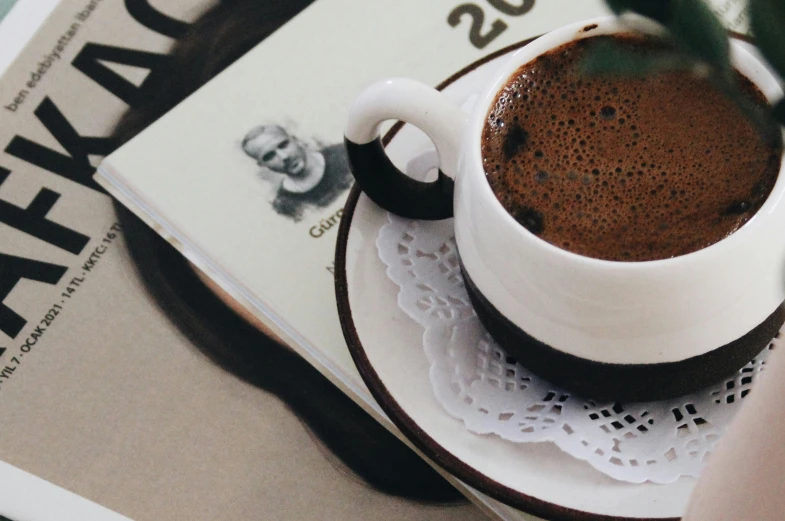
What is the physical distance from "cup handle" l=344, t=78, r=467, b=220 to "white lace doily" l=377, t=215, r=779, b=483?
35 millimetres

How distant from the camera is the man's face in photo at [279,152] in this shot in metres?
0.60

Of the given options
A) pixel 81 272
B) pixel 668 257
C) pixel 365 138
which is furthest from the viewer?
pixel 81 272

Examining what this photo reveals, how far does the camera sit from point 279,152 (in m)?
0.61

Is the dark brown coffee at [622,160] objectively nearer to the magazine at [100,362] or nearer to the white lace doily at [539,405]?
the white lace doily at [539,405]

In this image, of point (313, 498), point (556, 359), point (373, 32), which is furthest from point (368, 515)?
point (373, 32)

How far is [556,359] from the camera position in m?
0.38

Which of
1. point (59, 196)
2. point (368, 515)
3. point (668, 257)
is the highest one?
point (668, 257)

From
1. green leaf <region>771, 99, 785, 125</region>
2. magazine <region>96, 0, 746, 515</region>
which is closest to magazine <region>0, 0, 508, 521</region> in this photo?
magazine <region>96, 0, 746, 515</region>

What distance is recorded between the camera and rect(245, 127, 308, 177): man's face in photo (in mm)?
→ 603

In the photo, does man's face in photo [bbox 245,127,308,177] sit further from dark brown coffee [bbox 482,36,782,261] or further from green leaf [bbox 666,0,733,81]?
green leaf [bbox 666,0,733,81]

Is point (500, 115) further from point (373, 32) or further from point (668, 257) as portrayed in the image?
point (373, 32)

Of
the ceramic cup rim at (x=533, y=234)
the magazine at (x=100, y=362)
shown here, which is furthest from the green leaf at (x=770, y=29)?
the magazine at (x=100, y=362)

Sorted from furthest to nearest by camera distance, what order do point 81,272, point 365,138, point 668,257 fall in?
1. point 81,272
2. point 365,138
3. point 668,257

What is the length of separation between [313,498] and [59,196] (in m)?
0.34
